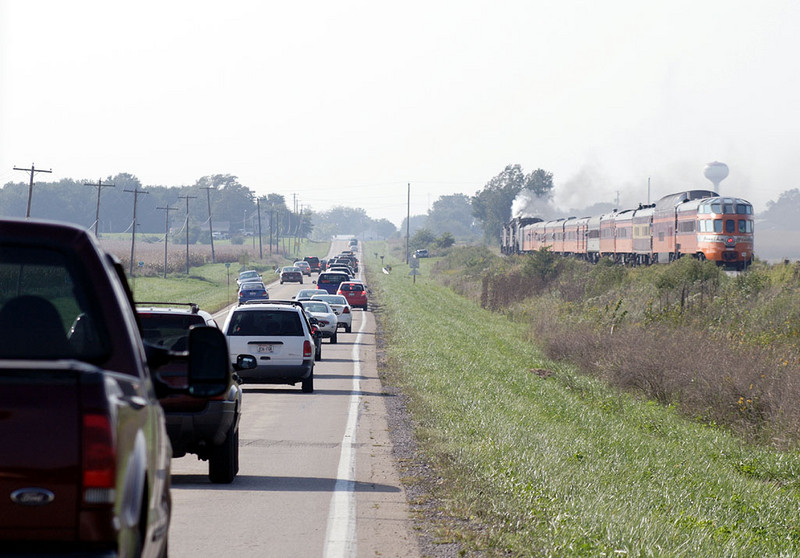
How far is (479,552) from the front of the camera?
8203 millimetres

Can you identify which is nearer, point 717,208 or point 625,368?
point 625,368

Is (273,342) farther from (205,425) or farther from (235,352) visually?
(205,425)

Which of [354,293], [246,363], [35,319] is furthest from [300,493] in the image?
[354,293]

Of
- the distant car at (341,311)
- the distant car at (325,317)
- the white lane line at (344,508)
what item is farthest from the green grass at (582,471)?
the distant car at (341,311)

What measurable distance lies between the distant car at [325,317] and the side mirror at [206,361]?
2955 cm

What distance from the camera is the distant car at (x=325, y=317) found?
116 ft

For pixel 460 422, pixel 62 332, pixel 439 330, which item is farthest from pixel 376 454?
pixel 439 330

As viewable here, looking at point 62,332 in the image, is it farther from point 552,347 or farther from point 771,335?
point 552,347

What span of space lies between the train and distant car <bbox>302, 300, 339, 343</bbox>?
18515 mm

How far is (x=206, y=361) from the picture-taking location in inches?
199

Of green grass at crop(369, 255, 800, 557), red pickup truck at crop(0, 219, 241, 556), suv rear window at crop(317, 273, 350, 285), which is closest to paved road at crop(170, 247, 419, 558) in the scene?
green grass at crop(369, 255, 800, 557)

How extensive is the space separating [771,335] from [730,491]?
15.0 m

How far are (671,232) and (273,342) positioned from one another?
3604 cm

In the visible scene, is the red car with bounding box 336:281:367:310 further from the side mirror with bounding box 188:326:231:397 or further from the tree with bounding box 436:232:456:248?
the tree with bounding box 436:232:456:248
